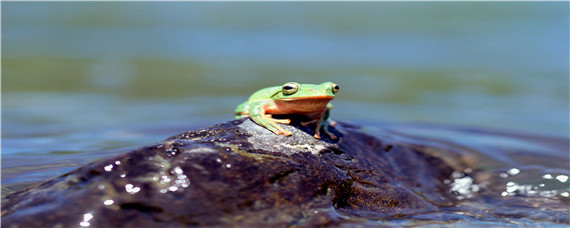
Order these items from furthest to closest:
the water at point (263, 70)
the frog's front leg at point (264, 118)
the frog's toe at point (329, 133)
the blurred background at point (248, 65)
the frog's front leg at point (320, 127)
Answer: the blurred background at point (248, 65)
the water at point (263, 70)
the frog's toe at point (329, 133)
the frog's front leg at point (320, 127)
the frog's front leg at point (264, 118)

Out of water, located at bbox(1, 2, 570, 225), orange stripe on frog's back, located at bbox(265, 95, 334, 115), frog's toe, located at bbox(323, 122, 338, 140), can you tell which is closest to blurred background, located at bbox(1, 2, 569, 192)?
water, located at bbox(1, 2, 570, 225)

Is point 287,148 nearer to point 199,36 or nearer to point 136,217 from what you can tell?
point 136,217

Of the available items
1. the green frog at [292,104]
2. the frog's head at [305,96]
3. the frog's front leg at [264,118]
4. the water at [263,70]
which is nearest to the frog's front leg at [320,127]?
the green frog at [292,104]

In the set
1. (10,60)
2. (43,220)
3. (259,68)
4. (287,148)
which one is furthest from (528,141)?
(10,60)

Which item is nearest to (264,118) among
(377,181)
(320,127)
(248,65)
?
(320,127)

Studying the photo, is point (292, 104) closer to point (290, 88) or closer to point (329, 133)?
point (290, 88)

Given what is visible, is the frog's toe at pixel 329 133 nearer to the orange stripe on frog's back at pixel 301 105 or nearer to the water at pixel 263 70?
the orange stripe on frog's back at pixel 301 105
